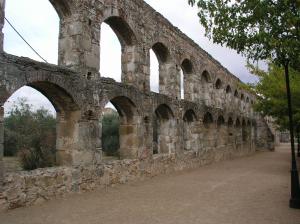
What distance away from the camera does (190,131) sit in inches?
622

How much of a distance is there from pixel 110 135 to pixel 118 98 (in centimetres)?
1036

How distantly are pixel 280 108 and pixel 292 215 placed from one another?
858 centimetres

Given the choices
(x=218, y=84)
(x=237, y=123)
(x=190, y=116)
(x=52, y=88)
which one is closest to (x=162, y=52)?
(x=190, y=116)

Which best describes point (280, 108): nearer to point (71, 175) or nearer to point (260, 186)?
point (260, 186)

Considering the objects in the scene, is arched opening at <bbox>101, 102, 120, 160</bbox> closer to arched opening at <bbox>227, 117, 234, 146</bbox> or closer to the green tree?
arched opening at <bbox>227, 117, 234, 146</bbox>

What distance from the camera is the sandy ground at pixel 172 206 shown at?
6020mm

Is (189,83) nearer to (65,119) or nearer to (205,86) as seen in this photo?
(205,86)

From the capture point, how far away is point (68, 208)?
6918 millimetres

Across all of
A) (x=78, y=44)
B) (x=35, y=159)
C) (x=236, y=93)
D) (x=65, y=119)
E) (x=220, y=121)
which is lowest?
(x=35, y=159)

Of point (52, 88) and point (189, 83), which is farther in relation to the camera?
point (189, 83)

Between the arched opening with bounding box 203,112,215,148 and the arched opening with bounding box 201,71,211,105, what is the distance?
0.90 meters

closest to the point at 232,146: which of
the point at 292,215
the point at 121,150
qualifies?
the point at 121,150

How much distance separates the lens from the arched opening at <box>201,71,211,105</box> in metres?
18.3

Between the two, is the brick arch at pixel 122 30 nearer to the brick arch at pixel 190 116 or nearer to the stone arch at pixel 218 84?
the brick arch at pixel 190 116
